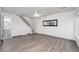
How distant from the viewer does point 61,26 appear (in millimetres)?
1887

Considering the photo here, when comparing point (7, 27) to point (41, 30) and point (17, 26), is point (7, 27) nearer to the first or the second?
point (17, 26)

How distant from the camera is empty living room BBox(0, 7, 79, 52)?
5.40 ft

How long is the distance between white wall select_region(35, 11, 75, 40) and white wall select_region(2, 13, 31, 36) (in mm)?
303

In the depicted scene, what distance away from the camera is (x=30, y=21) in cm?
185

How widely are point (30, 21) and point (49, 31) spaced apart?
0.58 meters

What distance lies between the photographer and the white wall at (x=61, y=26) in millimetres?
1738

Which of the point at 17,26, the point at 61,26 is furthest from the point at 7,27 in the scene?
the point at 61,26

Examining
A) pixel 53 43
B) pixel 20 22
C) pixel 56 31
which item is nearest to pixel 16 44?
pixel 20 22

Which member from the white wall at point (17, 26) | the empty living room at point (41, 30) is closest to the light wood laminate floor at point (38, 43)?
the empty living room at point (41, 30)

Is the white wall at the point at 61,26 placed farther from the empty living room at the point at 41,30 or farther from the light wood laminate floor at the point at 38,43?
the light wood laminate floor at the point at 38,43

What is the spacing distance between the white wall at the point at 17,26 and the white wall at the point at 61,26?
30 cm

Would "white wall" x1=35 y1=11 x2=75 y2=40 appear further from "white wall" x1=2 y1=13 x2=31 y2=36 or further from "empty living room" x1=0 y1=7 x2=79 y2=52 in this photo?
"white wall" x1=2 y1=13 x2=31 y2=36

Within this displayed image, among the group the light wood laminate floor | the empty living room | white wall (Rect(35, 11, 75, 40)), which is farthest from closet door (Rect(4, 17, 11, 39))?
white wall (Rect(35, 11, 75, 40))
